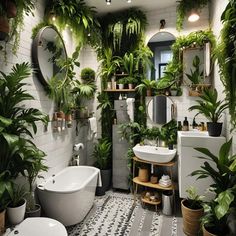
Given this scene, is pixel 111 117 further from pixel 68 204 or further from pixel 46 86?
pixel 68 204

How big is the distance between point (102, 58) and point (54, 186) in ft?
7.61

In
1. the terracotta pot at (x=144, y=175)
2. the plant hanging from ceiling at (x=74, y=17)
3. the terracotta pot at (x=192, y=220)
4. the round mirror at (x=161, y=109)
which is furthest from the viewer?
the round mirror at (x=161, y=109)

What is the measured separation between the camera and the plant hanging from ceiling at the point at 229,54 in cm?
165

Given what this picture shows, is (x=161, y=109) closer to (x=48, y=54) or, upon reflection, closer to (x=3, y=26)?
(x=48, y=54)

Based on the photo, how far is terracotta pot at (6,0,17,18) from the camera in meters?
1.78

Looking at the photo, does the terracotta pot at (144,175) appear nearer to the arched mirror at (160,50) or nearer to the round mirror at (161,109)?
the round mirror at (161,109)

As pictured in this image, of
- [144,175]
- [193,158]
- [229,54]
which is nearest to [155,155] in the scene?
[144,175]

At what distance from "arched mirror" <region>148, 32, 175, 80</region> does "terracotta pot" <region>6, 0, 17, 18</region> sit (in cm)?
224

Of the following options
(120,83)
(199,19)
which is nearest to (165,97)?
(120,83)

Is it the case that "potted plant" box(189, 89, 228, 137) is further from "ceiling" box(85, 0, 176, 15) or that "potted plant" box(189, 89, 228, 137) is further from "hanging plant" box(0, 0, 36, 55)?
"hanging plant" box(0, 0, 36, 55)

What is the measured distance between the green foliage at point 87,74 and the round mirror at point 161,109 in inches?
45.5

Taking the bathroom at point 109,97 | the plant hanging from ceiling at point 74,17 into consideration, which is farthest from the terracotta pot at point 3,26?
the plant hanging from ceiling at point 74,17

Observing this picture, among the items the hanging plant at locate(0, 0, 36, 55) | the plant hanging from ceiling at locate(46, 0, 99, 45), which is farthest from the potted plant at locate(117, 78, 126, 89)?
the hanging plant at locate(0, 0, 36, 55)

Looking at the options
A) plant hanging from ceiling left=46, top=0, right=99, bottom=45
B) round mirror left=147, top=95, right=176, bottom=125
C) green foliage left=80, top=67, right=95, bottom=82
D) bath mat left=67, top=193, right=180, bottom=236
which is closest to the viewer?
bath mat left=67, top=193, right=180, bottom=236
